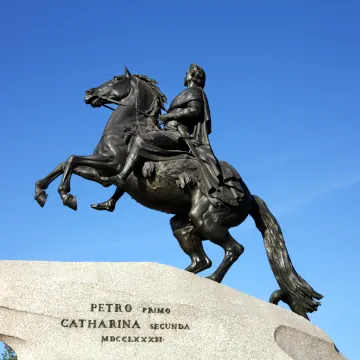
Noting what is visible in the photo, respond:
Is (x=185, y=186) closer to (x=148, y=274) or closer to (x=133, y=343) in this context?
(x=148, y=274)

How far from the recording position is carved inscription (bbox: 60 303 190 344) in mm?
7668

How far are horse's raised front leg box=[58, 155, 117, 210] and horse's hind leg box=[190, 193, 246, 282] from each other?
1.34m

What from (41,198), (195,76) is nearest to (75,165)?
(41,198)

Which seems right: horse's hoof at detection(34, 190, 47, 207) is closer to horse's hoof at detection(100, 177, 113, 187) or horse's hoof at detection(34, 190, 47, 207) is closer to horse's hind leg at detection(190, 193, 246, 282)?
horse's hoof at detection(100, 177, 113, 187)

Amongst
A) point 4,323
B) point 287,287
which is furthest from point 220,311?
point 4,323

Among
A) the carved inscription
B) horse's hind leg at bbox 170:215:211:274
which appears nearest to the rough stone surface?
the carved inscription

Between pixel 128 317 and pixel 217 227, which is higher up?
pixel 217 227

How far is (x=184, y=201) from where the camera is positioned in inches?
367

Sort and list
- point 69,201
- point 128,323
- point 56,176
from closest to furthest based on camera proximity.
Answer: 1. point 128,323
2. point 69,201
3. point 56,176

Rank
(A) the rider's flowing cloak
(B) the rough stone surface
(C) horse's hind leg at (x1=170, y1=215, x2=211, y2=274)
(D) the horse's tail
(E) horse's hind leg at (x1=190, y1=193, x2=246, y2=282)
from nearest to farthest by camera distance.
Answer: (B) the rough stone surface
(E) horse's hind leg at (x1=190, y1=193, x2=246, y2=282)
(A) the rider's flowing cloak
(D) the horse's tail
(C) horse's hind leg at (x1=170, y1=215, x2=211, y2=274)

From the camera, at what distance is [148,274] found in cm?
807

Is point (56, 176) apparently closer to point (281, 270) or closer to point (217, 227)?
point (217, 227)

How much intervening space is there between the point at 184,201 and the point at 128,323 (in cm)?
220

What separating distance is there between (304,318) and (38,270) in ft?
11.7
